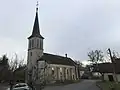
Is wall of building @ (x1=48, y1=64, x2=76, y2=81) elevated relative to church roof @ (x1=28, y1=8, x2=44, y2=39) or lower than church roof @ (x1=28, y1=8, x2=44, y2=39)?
lower

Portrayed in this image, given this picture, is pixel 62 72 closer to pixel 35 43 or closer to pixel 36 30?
pixel 35 43

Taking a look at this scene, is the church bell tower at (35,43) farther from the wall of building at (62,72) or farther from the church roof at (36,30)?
the wall of building at (62,72)

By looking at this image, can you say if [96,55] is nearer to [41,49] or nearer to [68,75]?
[68,75]

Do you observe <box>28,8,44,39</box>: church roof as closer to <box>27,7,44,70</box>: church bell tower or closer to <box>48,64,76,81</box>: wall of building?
<box>27,7,44,70</box>: church bell tower

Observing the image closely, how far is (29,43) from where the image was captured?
5428 cm

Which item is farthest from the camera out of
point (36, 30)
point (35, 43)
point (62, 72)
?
point (36, 30)

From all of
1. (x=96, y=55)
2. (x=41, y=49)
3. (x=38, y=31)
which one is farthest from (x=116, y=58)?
(x=38, y=31)

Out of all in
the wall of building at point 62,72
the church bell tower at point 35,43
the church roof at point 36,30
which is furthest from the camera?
the church roof at point 36,30

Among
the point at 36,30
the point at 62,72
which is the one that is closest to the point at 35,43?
the point at 36,30

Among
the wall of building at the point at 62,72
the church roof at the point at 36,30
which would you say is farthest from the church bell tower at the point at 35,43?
the wall of building at the point at 62,72

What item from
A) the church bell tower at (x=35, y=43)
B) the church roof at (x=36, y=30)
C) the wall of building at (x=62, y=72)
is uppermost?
the church roof at (x=36, y=30)

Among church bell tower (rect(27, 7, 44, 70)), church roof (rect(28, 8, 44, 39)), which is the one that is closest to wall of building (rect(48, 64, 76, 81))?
church bell tower (rect(27, 7, 44, 70))

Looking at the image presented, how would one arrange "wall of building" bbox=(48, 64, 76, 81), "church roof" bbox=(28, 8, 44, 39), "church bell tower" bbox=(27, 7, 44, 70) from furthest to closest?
"church roof" bbox=(28, 8, 44, 39) < "church bell tower" bbox=(27, 7, 44, 70) < "wall of building" bbox=(48, 64, 76, 81)

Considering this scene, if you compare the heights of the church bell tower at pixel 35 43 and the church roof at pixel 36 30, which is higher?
the church roof at pixel 36 30
